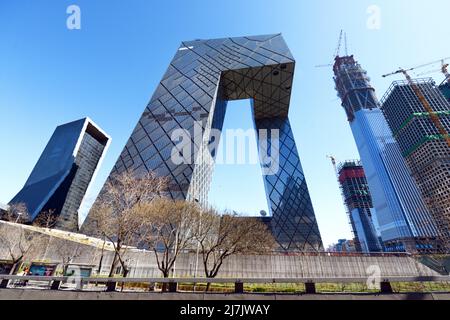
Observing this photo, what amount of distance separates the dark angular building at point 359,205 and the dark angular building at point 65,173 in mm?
153388

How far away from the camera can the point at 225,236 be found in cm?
1745

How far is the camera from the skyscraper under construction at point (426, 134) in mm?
73488

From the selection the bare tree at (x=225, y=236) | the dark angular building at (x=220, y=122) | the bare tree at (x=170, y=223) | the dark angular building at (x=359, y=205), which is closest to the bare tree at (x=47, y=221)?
the dark angular building at (x=220, y=122)

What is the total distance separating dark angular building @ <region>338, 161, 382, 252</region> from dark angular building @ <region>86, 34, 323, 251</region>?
109 m

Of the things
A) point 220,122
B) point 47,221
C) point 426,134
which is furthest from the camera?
point 426,134

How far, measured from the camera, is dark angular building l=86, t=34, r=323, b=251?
112ft

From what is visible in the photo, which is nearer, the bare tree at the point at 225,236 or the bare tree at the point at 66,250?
the bare tree at the point at 225,236

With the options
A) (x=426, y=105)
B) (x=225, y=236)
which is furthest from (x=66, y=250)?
(x=426, y=105)

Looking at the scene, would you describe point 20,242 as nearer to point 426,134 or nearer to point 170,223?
point 170,223

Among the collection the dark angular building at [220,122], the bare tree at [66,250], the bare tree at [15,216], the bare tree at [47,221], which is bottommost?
the bare tree at [66,250]

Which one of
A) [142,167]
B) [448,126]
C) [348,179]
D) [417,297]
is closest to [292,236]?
[142,167]

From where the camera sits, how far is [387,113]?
11281 centimetres

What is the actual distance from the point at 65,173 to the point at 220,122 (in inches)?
2503

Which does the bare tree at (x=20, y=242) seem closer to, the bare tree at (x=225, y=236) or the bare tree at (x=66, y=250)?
the bare tree at (x=66, y=250)
